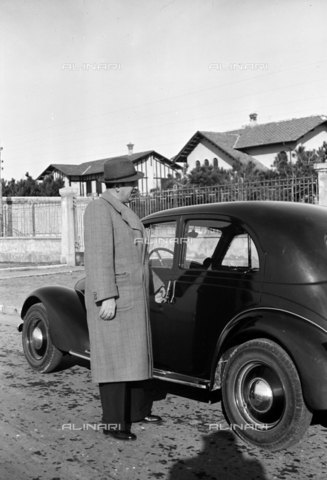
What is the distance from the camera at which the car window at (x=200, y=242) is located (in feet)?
15.9

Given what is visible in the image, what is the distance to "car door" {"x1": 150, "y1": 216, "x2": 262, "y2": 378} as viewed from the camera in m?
4.45

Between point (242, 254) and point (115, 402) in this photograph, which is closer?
point (115, 402)

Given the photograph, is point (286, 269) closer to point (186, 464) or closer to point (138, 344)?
point (138, 344)

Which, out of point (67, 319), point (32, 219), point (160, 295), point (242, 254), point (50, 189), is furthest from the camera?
point (50, 189)

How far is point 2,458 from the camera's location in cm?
399

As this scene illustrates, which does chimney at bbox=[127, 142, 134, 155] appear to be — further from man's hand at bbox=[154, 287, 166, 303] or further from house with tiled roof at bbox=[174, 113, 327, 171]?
man's hand at bbox=[154, 287, 166, 303]

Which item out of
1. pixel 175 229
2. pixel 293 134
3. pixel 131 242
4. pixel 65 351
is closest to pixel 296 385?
pixel 131 242

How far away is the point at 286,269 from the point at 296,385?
78 cm

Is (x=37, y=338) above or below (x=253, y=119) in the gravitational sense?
below

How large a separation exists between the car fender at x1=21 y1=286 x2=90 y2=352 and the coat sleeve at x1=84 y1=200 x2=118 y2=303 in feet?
5.41

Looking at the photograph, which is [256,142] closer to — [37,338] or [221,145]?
[221,145]

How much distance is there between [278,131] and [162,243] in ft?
158

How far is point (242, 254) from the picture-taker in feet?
15.3

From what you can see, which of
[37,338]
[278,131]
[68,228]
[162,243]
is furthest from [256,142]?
[162,243]
